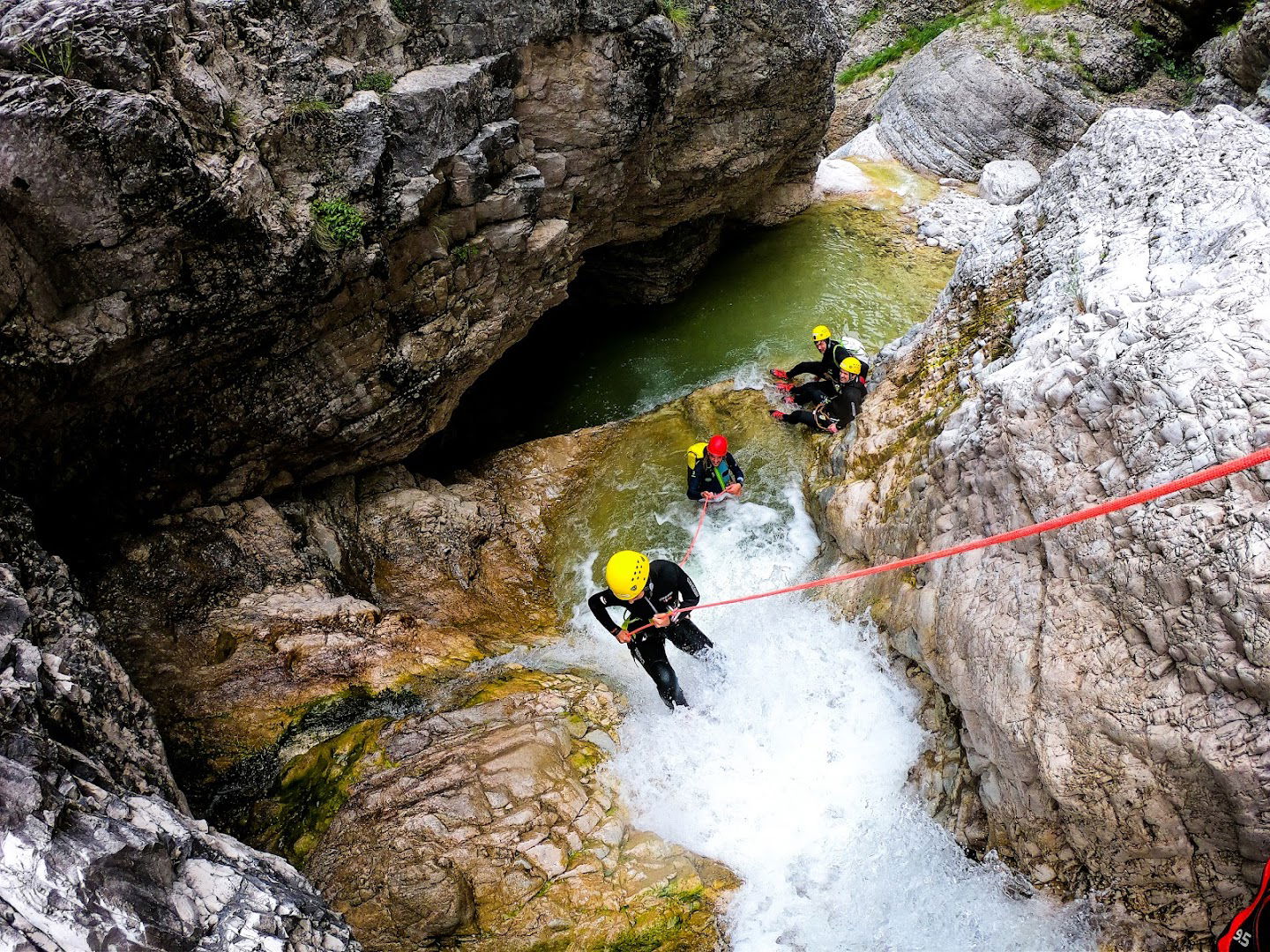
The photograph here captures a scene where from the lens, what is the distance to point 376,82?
653 centimetres

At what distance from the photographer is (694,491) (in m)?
8.47

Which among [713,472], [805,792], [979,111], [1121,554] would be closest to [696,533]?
[713,472]

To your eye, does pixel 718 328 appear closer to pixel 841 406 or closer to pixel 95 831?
pixel 841 406

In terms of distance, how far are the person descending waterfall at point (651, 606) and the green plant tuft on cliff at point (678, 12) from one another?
6518 millimetres

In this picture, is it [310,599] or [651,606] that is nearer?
[651,606]

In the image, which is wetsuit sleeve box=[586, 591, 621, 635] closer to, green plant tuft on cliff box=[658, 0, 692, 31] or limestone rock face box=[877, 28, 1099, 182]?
green plant tuft on cliff box=[658, 0, 692, 31]

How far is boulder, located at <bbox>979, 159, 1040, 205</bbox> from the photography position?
14.4m

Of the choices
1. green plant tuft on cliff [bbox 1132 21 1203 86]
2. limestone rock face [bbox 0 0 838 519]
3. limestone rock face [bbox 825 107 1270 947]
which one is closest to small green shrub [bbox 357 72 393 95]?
limestone rock face [bbox 0 0 838 519]

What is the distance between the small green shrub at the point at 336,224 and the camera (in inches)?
250

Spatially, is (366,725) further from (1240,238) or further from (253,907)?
(1240,238)

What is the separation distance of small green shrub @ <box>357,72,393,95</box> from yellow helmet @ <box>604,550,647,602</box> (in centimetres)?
459

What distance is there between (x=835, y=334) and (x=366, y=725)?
29.6 ft

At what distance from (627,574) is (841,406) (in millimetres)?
4111

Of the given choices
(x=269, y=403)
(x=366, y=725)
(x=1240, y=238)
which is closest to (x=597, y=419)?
(x=269, y=403)
